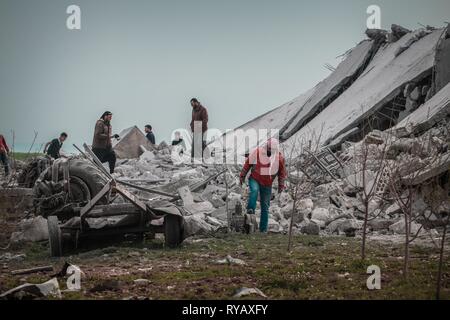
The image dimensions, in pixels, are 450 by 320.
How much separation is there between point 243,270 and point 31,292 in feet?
7.96

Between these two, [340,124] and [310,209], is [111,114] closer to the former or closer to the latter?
[310,209]

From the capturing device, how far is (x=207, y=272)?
20.1ft

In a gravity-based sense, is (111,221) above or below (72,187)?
below

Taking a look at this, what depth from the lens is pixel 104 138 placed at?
13.4 meters

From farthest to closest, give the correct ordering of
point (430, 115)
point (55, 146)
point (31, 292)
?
point (55, 146), point (430, 115), point (31, 292)

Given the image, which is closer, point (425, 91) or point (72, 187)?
point (72, 187)

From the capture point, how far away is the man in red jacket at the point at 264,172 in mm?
9922

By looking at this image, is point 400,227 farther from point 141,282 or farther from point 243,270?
point 141,282

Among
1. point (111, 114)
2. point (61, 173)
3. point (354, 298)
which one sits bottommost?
point (354, 298)

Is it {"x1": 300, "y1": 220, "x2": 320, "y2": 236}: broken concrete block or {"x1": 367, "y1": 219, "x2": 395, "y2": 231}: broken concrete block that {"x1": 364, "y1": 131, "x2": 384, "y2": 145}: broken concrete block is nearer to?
{"x1": 367, "y1": 219, "x2": 395, "y2": 231}: broken concrete block

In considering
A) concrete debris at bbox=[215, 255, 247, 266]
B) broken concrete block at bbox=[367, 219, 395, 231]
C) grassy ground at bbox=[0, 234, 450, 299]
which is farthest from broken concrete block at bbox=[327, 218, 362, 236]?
concrete debris at bbox=[215, 255, 247, 266]

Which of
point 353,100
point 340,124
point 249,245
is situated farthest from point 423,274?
point 353,100

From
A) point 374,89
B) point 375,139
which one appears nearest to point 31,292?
point 375,139
